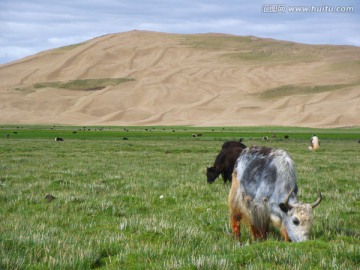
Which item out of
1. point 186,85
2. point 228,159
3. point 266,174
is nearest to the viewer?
point 266,174

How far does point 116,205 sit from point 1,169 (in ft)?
33.0

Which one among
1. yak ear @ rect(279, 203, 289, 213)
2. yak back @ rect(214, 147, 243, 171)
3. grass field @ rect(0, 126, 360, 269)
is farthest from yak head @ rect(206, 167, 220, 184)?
yak ear @ rect(279, 203, 289, 213)

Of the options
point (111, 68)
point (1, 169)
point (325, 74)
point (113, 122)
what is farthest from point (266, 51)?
point (1, 169)

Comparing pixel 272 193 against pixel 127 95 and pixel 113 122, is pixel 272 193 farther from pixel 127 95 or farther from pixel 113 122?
pixel 127 95

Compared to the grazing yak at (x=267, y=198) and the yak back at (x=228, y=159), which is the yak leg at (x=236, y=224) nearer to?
the grazing yak at (x=267, y=198)

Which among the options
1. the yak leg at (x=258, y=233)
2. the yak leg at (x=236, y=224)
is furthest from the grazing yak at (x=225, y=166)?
the yak leg at (x=258, y=233)

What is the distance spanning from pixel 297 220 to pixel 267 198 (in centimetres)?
75

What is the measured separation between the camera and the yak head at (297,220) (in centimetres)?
742

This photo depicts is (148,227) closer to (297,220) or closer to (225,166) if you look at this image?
(297,220)

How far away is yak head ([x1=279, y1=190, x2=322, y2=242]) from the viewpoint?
292 inches

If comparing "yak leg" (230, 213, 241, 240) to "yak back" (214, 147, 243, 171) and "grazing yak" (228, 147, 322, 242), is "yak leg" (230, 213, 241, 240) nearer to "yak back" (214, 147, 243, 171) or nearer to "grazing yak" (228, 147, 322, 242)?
"grazing yak" (228, 147, 322, 242)

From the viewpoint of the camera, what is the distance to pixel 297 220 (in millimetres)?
7434

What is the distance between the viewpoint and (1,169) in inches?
778

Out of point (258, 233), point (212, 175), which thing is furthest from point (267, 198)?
point (212, 175)
